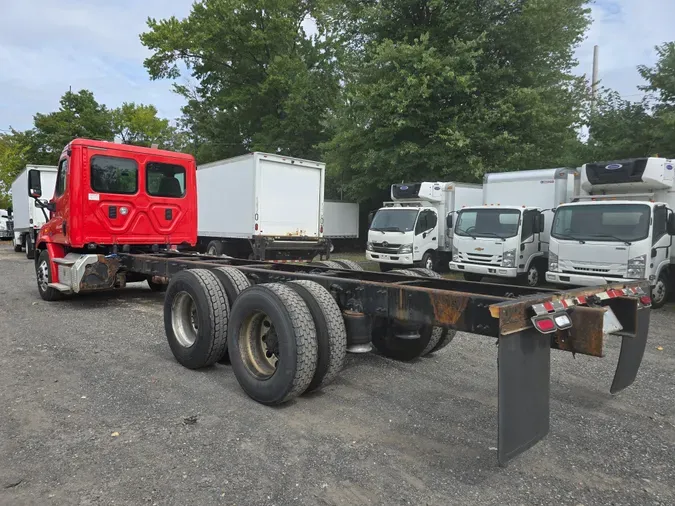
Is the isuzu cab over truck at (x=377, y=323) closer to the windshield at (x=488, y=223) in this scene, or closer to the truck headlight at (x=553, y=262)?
the truck headlight at (x=553, y=262)

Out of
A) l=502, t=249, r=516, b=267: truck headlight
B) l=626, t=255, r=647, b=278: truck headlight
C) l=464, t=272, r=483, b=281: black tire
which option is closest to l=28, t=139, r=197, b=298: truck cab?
l=502, t=249, r=516, b=267: truck headlight

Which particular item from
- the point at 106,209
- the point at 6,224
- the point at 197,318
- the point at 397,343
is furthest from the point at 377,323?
the point at 6,224

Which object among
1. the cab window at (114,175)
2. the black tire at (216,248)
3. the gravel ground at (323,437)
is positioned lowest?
the gravel ground at (323,437)

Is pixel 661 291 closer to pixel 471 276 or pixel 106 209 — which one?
pixel 471 276

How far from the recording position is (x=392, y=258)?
1534 cm

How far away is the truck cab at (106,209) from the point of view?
7.97 metres

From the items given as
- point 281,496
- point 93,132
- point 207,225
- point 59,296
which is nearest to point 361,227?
point 207,225

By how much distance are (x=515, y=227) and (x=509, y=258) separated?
815 mm

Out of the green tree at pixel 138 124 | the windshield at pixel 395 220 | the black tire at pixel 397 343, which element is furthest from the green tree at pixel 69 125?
the black tire at pixel 397 343

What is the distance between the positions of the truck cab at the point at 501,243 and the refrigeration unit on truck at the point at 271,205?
4301 mm

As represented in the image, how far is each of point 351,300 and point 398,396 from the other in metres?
1.00

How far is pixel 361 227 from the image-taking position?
2717 cm

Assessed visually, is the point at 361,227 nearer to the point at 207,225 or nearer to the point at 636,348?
the point at 207,225

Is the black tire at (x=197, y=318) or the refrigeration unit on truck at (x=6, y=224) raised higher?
the refrigeration unit on truck at (x=6, y=224)
